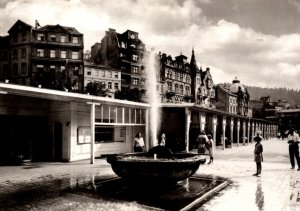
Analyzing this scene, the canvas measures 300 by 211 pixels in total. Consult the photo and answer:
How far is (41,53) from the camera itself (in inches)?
2298

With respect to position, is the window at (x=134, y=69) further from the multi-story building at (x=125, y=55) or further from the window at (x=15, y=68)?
the window at (x=15, y=68)

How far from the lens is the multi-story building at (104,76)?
60594 mm

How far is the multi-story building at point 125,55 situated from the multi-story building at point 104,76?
5.41 ft

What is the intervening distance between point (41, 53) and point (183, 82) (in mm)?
34527

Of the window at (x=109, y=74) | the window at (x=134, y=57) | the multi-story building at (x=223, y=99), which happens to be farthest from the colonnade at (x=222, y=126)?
the multi-story building at (x=223, y=99)

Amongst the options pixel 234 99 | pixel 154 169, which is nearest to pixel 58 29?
pixel 154 169

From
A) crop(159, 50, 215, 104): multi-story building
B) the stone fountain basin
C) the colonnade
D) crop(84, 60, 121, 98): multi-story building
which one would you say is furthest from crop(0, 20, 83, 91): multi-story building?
the stone fountain basin

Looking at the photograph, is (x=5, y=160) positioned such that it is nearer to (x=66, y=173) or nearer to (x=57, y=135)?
(x=57, y=135)

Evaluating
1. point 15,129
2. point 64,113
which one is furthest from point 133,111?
point 15,129

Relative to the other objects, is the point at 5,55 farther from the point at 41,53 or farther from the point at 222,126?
the point at 222,126

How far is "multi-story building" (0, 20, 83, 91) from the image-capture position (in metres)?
57.8

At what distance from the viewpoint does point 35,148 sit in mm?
19953

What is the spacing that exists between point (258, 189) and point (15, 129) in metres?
14.0

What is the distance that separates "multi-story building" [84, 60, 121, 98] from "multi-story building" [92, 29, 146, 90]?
5.41 ft
